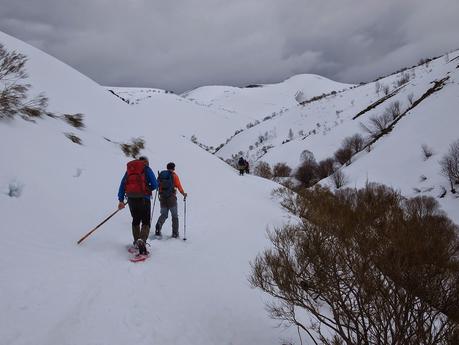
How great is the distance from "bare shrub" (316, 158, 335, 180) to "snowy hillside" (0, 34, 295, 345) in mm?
35179

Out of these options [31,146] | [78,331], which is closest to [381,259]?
[78,331]

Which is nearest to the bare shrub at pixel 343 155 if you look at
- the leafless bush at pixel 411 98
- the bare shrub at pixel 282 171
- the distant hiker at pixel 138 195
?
the bare shrub at pixel 282 171

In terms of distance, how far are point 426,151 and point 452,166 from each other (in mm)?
6472

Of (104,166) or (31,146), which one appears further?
(104,166)

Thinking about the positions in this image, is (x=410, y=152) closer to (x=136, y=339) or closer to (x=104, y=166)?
(x=104, y=166)

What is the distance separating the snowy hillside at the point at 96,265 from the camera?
3.88m

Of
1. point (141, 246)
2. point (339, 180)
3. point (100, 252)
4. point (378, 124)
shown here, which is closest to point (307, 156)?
point (378, 124)

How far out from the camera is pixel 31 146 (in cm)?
855

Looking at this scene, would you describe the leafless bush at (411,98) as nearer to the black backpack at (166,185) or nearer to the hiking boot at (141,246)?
the black backpack at (166,185)

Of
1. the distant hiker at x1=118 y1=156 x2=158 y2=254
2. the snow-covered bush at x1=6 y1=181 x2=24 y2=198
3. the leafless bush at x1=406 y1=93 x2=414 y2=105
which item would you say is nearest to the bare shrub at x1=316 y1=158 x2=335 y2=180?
the leafless bush at x1=406 y1=93 x2=414 y2=105

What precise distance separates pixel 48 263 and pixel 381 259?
5.04 meters

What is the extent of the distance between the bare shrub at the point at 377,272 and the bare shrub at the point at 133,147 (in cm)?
1166

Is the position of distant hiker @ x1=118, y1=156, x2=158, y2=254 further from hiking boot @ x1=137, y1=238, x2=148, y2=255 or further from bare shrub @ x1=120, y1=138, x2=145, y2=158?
bare shrub @ x1=120, y1=138, x2=145, y2=158

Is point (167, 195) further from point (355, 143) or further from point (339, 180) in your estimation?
point (355, 143)
